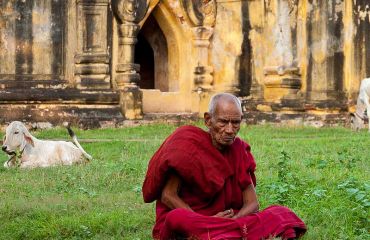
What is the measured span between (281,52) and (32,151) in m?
8.83

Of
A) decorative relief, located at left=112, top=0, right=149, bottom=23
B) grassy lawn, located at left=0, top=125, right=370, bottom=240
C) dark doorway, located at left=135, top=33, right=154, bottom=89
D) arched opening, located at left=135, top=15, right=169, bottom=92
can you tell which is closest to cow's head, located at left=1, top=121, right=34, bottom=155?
grassy lawn, located at left=0, top=125, right=370, bottom=240

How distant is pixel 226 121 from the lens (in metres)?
6.76

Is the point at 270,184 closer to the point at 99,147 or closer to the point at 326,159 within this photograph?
the point at 326,159

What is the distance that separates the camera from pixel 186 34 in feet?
68.7

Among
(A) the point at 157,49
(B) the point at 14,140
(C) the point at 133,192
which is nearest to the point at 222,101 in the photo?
(C) the point at 133,192

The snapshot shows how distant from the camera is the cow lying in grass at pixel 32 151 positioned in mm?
12609

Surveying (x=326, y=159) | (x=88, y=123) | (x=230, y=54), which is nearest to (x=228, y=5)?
(x=230, y=54)

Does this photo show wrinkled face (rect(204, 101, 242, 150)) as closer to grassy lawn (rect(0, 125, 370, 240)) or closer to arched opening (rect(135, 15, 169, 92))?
grassy lawn (rect(0, 125, 370, 240))

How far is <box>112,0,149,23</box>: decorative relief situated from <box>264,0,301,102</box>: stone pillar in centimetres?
285

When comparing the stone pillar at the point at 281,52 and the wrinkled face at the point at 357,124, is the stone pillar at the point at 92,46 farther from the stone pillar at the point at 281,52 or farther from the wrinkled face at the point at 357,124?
the wrinkled face at the point at 357,124

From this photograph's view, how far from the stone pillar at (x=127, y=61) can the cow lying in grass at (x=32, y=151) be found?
247 inches

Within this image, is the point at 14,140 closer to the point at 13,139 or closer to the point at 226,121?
the point at 13,139

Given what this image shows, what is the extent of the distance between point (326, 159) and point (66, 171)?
3.38m

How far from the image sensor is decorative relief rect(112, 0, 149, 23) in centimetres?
1958
